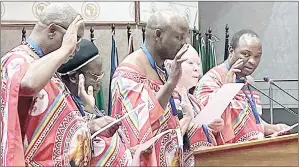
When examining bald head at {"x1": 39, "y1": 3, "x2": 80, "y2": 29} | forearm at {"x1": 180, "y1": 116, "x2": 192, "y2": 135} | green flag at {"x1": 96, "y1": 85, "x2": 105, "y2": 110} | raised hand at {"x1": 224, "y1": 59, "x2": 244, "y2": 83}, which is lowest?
green flag at {"x1": 96, "y1": 85, "x2": 105, "y2": 110}

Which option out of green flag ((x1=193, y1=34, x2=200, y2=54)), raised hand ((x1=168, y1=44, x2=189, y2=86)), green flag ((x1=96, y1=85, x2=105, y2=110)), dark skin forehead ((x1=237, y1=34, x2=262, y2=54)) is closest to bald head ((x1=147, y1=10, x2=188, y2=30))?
raised hand ((x1=168, y1=44, x2=189, y2=86))

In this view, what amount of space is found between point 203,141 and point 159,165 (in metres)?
0.47

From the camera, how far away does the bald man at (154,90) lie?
2.46 meters

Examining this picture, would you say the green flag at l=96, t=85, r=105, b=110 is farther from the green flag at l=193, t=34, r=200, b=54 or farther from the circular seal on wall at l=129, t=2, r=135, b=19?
the green flag at l=193, t=34, r=200, b=54

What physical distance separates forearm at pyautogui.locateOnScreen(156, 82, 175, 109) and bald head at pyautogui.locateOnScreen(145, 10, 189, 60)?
0.20 metres

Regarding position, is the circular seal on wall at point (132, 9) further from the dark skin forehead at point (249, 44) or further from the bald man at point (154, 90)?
the bald man at point (154, 90)

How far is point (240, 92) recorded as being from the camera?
Answer: 3346 mm

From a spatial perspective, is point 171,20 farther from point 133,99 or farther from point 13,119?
point 13,119

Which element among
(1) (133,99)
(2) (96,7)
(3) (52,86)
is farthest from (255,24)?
(3) (52,86)

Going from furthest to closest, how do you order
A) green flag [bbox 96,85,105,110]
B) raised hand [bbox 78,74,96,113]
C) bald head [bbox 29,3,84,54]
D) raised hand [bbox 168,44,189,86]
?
green flag [bbox 96,85,105,110] → raised hand [bbox 78,74,96,113] → raised hand [bbox 168,44,189,86] → bald head [bbox 29,3,84,54]

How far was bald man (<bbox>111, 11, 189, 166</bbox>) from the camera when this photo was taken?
2.46 m

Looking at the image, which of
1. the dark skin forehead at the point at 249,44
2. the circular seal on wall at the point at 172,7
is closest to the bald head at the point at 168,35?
the dark skin forehead at the point at 249,44

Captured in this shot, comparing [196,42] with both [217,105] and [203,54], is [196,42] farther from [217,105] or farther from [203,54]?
[217,105]

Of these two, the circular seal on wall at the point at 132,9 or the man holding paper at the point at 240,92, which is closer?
the man holding paper at the point at 240,92
